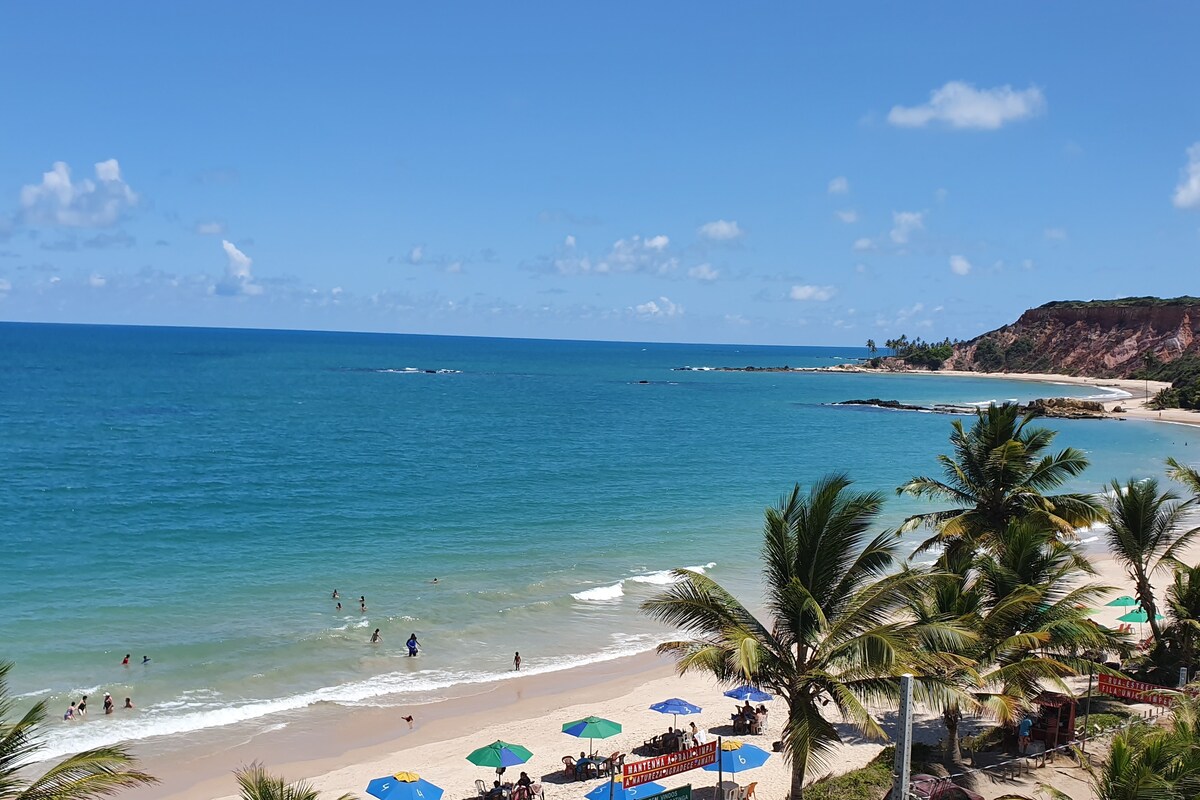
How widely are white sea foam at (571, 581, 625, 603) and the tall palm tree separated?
20397 millimetres

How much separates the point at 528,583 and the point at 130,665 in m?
13.8

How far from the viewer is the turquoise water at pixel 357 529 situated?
2655 centimetres

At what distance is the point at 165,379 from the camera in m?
127

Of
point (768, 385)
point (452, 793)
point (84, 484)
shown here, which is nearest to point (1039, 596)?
point (452, 793)

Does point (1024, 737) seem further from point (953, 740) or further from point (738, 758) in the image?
point (738, 758)

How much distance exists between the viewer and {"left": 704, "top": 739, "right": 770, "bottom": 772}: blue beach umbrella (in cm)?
1800

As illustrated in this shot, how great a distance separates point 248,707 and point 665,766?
1287 cm

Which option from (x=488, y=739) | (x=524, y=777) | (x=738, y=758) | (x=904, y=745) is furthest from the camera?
(x=488, y=739)

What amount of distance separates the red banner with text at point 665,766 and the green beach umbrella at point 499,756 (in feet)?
8.77

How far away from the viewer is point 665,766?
16156 mm

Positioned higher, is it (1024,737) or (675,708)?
(1024,737)

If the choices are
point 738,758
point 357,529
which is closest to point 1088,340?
point 357,529

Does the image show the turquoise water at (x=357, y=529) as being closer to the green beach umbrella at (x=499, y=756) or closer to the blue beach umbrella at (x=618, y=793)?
the green beach umbrella at (x=499, y=756)

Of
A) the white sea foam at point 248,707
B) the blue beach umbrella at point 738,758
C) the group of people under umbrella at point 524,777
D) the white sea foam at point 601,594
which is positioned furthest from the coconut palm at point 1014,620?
the white sea foam at point 601,594
